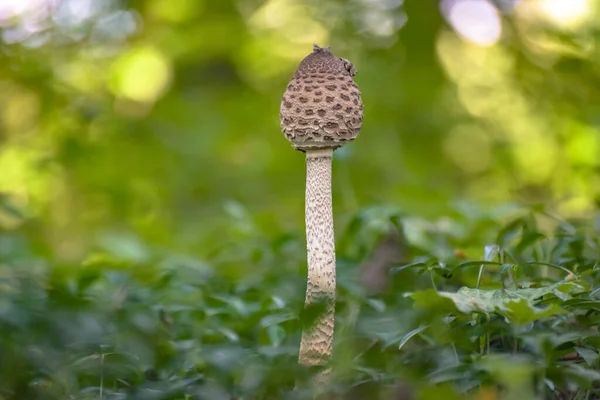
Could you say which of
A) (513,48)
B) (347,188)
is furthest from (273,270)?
(513,48)

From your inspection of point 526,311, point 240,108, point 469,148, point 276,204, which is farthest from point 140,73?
point 526,311

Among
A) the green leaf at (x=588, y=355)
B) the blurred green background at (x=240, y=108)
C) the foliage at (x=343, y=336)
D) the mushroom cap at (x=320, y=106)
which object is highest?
the mushroom cap at (x=320, y=106)

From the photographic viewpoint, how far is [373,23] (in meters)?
6.06

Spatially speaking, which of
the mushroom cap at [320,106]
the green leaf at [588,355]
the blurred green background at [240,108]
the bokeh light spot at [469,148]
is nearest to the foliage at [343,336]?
the green leaf at [588,355]

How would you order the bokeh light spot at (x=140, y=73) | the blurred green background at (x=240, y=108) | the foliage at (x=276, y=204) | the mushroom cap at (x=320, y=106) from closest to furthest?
the foliage at (x=276, y=204)
the mushroom cap at (x=320, y=106)
the blurred green background at (x=240, y=108)
the bokeh light spot at (x=140, y=73)

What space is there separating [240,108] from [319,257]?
4.76 m

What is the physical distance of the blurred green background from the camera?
5379 mm

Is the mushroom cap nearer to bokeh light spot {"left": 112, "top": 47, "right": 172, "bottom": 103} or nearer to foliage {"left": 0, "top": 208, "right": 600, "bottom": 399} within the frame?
foliage {"left": 0, "top": 208, "right": 600, "bottom": 399}

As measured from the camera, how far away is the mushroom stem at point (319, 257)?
1902mm

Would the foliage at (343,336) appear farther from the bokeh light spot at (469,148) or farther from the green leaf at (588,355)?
the bokeh light spot at (469,148)

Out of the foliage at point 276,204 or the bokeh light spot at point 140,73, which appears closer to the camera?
the foliage at point 276,204

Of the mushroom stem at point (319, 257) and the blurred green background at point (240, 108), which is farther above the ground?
the mushroom stem at point (319, 257)

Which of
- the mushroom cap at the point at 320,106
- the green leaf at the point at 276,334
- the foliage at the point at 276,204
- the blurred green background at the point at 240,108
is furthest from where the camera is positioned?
the blurred green background at the point at 240,108

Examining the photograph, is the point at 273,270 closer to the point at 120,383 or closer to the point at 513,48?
the point at 120,383
